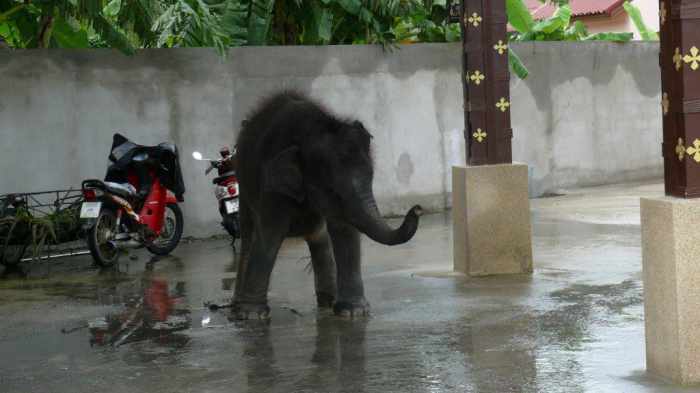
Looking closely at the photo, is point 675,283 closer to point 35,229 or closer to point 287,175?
point 287,175

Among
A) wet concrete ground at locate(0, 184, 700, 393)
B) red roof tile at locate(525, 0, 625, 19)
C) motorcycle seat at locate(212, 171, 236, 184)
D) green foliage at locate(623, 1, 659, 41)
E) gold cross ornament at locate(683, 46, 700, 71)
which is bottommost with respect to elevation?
wet concrete ground at locate(0, 184, 700, 393)

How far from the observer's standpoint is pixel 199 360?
7.17 m

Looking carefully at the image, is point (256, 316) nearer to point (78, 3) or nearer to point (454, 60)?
point (78, 3)

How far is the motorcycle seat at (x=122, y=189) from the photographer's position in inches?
460

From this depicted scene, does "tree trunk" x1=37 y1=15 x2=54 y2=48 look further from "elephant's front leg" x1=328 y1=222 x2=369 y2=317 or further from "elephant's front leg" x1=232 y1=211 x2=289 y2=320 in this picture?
"elephant's front leg" x1=328 y1=222 x2=369 y2=317

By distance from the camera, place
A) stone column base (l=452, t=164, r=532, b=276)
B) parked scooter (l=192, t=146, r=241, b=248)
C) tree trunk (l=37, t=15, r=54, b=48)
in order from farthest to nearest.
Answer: tree trunk (l=37, t=15, r=54, b=48)
parked scooter (l=192, t=146, r=241, b=248)
stone column base (l=452, t=164, r=532, b=276)

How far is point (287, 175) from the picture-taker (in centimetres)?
818

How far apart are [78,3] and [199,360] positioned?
631 centimetres

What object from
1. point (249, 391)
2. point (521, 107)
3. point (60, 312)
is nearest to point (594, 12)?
point (521, 107)

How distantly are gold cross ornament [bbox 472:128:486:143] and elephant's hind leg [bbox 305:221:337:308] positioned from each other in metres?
1.74

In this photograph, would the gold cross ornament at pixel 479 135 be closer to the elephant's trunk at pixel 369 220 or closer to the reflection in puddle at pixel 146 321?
the elephant's trunk at pixel 369 220

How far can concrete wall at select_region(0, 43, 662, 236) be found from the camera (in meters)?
13.1

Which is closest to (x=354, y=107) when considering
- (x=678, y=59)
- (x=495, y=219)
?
(x=495, y=219)

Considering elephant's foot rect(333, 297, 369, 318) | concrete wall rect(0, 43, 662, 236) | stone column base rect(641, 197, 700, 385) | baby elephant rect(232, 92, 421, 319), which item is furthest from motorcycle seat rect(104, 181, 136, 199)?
stone column base rect(641, 197, 700, 385)
